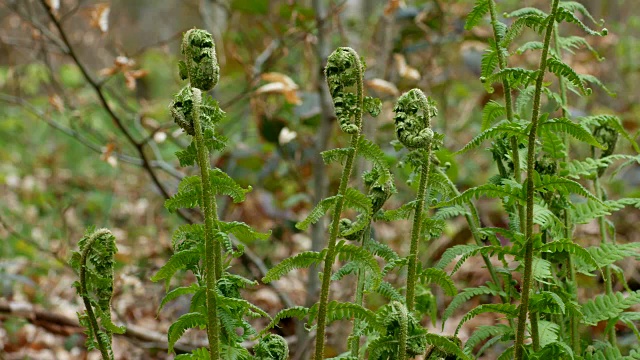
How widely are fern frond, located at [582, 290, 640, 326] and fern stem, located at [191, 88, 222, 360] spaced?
0.75 meters

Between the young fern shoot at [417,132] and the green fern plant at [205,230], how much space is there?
0.29m

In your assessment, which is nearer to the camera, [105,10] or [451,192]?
[451,192]

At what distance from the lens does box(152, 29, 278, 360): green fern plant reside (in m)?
1.18

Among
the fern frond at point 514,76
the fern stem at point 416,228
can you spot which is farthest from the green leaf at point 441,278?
the fern frond at point 514,76

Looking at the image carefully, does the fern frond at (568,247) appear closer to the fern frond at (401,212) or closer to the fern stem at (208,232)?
the fern frond at (401,212)

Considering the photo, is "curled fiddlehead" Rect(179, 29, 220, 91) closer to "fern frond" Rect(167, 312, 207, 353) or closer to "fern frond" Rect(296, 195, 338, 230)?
"fern frond" Rect(296, 195, 338, 230)

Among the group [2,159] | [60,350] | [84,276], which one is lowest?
[84,276]

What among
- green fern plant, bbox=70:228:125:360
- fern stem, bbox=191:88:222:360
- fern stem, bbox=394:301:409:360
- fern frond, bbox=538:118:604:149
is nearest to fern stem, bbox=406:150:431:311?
fern stem, bbox=394:301:409:360

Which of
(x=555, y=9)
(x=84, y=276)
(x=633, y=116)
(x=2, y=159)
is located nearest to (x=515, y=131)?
(x=555, y=9)

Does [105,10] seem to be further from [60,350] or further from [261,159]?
[60,350]

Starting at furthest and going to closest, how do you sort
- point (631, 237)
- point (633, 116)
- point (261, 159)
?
point (633, 116)
point (631, 237)
point (261, 159)

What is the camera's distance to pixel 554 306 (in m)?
1.29

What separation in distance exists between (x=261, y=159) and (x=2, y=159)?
4413 millimetres

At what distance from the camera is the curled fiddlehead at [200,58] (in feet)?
3.88
